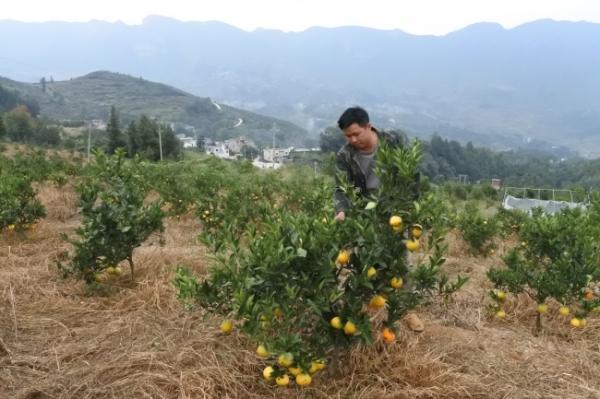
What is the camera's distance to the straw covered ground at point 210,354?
2979 mm

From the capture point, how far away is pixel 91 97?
276 feet

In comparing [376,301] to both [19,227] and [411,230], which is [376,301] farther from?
[19,227]

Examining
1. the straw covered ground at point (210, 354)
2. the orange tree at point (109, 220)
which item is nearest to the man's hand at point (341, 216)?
the straw covered ground at point (210, 354)

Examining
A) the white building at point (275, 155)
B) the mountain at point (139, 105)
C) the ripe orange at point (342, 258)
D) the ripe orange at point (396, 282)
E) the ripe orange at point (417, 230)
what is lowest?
the white building at point (275, 155)

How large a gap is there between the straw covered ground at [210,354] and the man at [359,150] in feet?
3.46

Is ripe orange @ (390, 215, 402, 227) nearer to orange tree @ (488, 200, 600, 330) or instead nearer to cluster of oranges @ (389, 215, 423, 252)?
cluster of oranges @ (389, 215, 423, 252)

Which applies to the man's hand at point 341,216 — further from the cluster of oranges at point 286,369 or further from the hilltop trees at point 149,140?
the hilltop trees at point 149,140

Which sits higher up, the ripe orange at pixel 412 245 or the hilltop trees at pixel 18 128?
the hilltop trees at pixel 18 128

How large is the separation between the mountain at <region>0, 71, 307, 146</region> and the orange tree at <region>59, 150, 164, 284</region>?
67.6 m

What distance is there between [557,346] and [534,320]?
2.31 feet

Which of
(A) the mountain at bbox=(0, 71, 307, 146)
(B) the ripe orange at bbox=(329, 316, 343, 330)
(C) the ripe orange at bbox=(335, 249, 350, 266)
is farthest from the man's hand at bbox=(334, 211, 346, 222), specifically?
(A) the mountain at bbox=(0, 71, 307, 146)

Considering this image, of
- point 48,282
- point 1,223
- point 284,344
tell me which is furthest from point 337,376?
point 1,223

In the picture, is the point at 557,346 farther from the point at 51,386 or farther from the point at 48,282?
the point at 48,282

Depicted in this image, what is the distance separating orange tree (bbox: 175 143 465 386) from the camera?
7.93ft
